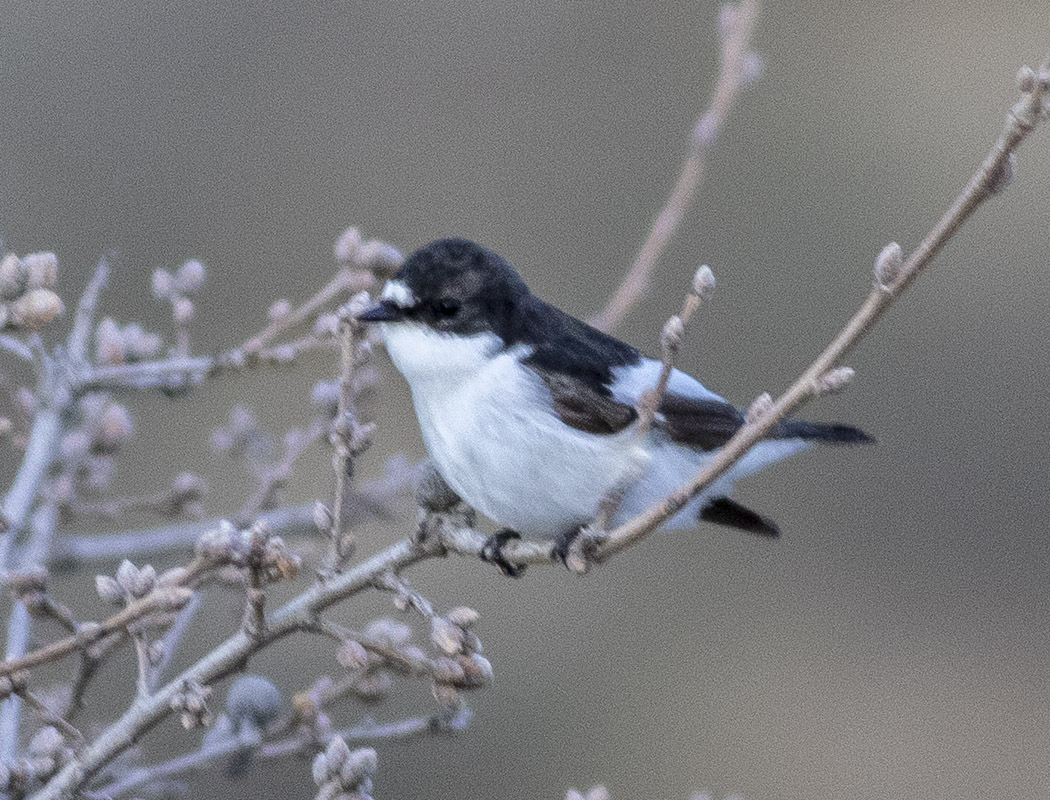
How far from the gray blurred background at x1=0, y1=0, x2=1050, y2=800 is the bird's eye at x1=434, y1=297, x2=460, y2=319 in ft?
7.30

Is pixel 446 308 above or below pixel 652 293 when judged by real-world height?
above

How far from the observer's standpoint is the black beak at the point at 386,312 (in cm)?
209

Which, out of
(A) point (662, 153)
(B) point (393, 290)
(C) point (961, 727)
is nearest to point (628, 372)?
(B) point (393, 290)

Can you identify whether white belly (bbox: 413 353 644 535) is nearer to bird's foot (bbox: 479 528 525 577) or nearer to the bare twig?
bird's foot (bbox: 479 528 525 577)

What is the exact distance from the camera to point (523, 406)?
7.30 feet

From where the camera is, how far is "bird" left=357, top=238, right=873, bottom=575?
2.15m

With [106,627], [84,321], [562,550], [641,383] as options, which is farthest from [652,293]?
[106,627]

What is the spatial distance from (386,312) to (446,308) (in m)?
0.15

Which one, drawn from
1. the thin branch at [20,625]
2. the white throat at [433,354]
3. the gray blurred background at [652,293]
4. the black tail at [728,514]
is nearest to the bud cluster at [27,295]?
the thin branch at [20,625]

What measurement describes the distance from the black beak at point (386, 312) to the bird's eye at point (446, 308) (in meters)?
0.07

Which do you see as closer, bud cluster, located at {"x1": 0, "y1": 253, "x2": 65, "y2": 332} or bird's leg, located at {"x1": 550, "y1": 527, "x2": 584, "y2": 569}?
bud cluster, located at {"x1": 0, "y1": 253, "x2": 65, "y2": 332}

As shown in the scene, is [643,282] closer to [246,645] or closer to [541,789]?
[246,645]

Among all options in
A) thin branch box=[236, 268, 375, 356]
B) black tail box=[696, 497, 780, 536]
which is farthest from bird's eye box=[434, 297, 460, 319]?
black tail box=[696, 497, 780, 536]

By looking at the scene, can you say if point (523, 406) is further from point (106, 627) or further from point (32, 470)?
point (106, 627)
